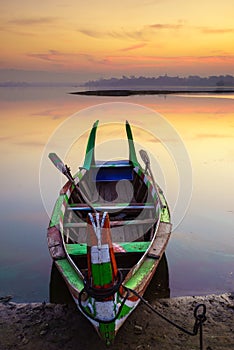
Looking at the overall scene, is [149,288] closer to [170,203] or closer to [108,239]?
[108,239]

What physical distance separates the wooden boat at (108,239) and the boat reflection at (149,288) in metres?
0.60

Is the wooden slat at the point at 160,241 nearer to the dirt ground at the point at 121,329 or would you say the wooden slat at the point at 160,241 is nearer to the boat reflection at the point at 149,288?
the dirt ground at the point at 121,329

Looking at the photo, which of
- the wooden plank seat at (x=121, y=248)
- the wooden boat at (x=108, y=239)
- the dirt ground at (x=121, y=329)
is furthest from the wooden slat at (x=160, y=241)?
the dirt ground at (x=121, y=329)

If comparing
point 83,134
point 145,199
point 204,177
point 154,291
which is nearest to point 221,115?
point 83,134

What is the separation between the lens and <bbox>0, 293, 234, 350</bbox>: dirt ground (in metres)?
5.07

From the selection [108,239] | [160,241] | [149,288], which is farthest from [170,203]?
[108,239]

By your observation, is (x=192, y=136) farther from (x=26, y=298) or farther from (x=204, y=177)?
(x=26, y=298)

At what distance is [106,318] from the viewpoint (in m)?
4.50

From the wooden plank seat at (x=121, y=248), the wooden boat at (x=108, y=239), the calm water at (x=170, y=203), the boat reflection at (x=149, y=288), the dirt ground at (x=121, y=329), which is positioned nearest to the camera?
the wooden boat at (x=108, y=239)

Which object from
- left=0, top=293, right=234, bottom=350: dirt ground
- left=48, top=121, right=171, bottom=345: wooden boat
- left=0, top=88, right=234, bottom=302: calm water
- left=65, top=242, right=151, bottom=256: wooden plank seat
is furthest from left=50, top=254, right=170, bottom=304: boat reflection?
left=65, top=242, right=151, bottom=256: wooden plank seat

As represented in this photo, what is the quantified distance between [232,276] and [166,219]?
1541mm

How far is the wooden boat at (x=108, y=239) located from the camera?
446 centimetres

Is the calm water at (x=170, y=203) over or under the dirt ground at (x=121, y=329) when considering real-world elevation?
over

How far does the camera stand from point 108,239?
4480 mm
